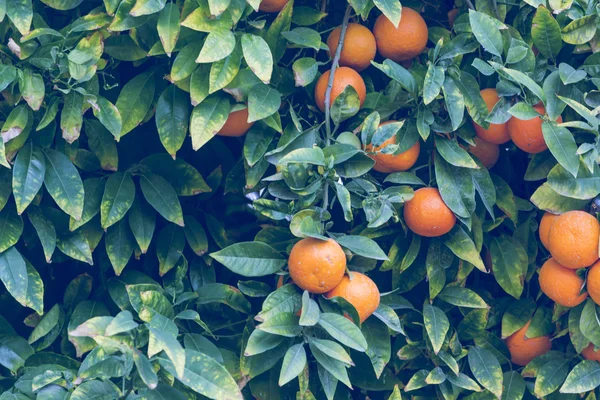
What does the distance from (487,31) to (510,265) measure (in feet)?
1.86

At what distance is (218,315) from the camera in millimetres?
1934

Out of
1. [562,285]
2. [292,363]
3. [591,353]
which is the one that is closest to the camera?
[292,363]

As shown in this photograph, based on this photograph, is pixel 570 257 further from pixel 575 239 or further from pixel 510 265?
pixel 510 265

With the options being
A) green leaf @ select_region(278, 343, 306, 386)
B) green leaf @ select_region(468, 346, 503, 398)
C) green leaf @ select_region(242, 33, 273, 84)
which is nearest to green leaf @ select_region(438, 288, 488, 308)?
green leaf @ select_region(468, 346, 503, 398)

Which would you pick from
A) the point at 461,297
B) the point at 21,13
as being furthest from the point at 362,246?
the point at 21,13

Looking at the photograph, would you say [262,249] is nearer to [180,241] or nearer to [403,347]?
[180,241]

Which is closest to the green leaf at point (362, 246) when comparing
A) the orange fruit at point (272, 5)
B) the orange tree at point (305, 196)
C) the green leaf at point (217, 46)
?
the orange tree at point (305, 196)

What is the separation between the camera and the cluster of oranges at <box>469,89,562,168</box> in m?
1.79

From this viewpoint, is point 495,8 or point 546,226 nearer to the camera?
point 546,226

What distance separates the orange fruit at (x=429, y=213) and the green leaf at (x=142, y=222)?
1.98 feet

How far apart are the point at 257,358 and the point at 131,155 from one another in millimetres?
608

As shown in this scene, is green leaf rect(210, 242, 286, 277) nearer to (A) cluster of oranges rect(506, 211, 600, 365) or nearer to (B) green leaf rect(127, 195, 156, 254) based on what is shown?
(B) green leaf rect(127, 195, 156, 254)

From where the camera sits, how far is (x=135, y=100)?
183 centimetres

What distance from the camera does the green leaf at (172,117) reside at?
1777mm
